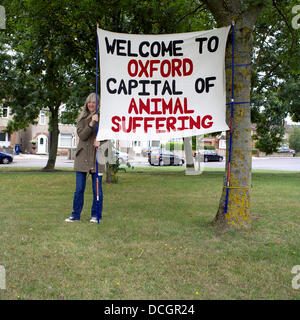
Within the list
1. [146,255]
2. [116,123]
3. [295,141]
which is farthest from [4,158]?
[295,141]

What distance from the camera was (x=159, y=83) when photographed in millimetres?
5582

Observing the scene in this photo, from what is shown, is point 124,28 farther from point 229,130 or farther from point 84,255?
point 84,255

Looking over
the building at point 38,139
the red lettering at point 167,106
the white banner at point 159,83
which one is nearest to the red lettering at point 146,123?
the white banner at point 159,83

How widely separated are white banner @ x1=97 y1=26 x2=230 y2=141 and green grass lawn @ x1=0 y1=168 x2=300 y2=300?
62.7 inches

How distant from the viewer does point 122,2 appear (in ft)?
25.4

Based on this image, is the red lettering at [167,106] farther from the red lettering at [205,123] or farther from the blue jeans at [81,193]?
the blue jeans at [81,193]

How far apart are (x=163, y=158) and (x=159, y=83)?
27057mm

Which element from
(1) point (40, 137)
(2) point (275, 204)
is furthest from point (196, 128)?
(1) point (40, 137)

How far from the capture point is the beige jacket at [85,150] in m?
5.95

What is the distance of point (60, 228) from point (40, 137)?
4954 cm

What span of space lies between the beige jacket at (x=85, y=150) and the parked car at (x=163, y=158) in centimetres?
2597

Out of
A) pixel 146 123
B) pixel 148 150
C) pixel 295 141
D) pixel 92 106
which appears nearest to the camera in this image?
pixel 146 123

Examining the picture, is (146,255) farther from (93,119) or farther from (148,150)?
(148,150)
